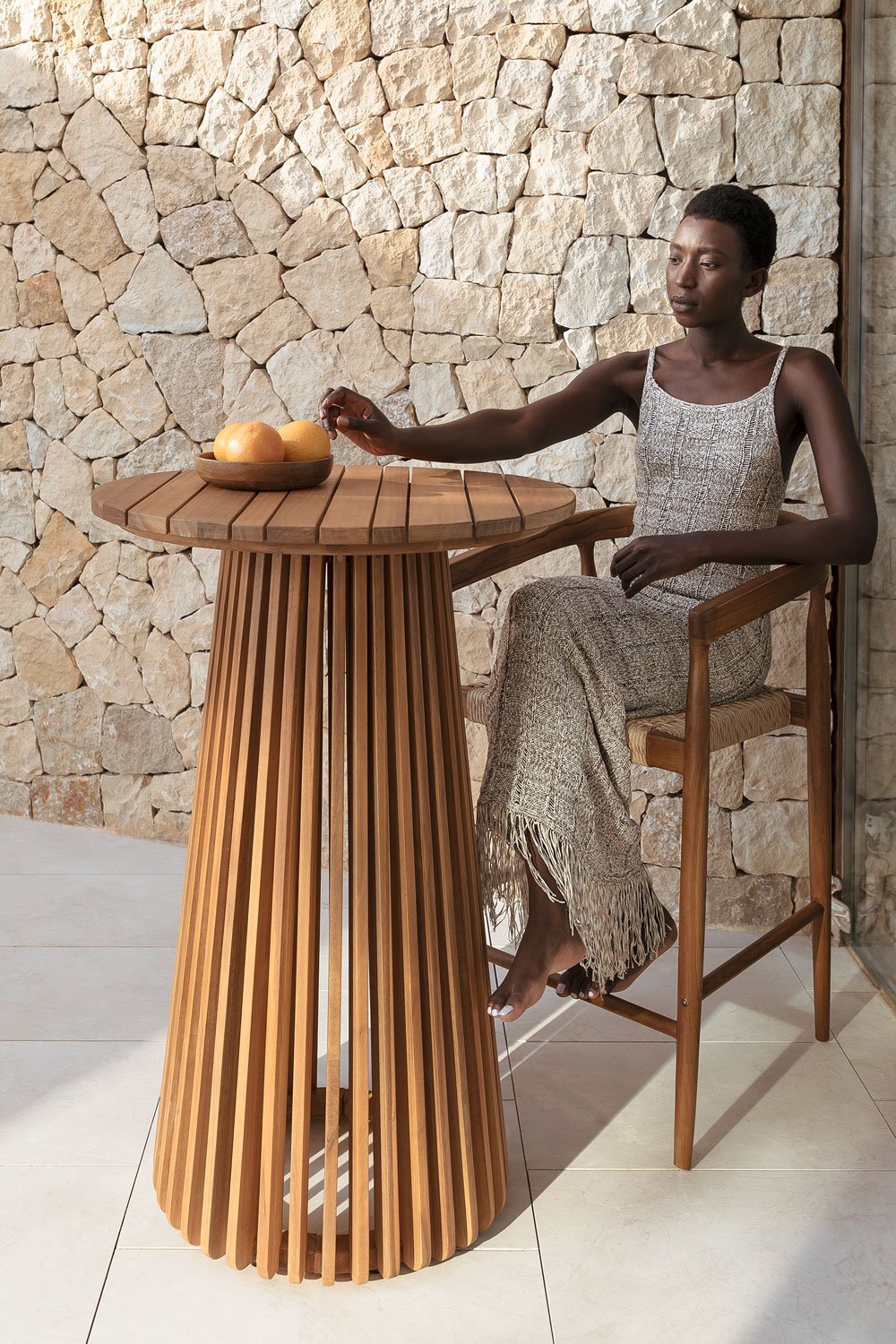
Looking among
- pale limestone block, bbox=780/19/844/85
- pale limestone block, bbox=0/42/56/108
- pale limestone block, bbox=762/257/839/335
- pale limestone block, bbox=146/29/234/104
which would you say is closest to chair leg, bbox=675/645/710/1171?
pale limestone block, bbox=762/257/839/335

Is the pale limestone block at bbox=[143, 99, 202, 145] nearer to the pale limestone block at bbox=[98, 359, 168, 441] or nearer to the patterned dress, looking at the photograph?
the pale limestone block at bbox=[98, 359, 168, 441]

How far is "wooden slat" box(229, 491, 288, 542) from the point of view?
1.58 m

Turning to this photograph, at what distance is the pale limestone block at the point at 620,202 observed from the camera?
2889 millimetres

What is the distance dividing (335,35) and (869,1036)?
2.54 meters

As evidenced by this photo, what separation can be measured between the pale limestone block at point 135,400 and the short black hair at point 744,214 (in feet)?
Answer: 5.24

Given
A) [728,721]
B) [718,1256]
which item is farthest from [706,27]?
[718,1256]

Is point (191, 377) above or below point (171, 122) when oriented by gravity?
below

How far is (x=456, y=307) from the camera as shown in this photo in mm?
3084

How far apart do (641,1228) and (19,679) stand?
2.42m

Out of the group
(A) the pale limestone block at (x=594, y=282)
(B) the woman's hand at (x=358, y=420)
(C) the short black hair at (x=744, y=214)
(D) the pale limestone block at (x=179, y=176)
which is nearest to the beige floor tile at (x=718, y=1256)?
(B) the woman's hand at (x=358, y=420)

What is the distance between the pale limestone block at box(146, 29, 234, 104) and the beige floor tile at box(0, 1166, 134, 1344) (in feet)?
8.16

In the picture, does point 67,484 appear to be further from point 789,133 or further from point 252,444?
point 789,133

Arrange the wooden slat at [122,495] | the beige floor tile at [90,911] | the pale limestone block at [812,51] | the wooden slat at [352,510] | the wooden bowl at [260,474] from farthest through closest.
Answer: the beige floor tile at [90,911] → the pale limestone block at [812,51] → the wooden bowl at [260,474] → the wooden slat at [122,495] → the wooden slat at [352,510]

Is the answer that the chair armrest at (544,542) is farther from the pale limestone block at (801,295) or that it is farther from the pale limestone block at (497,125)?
the pale limestone block at (497,125)
